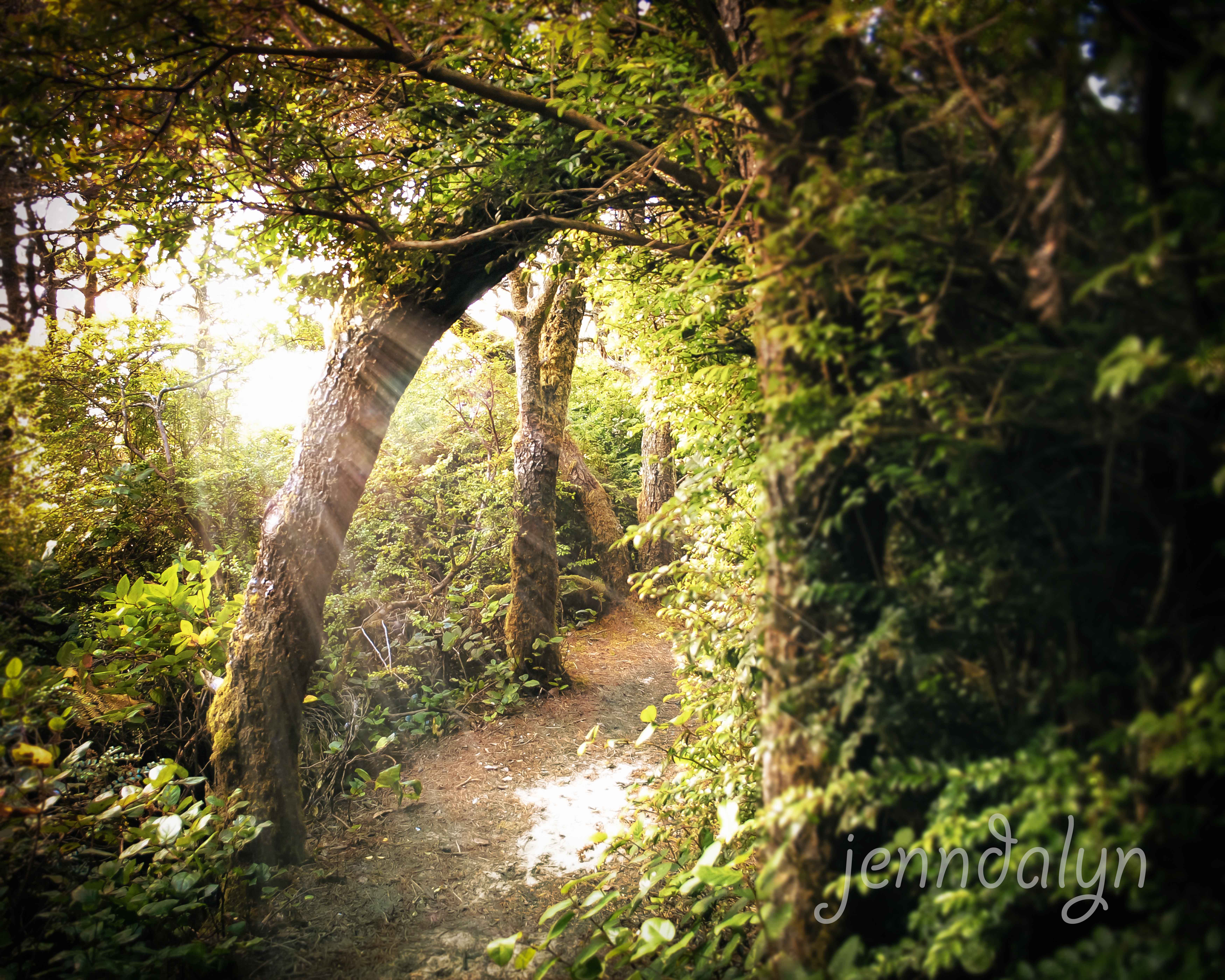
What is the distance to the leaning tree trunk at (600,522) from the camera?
9.25 m

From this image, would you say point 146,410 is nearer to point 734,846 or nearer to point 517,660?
point 517,660

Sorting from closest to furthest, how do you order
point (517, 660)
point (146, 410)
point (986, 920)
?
point (986, 920), point (146, 410), point (517, 660)

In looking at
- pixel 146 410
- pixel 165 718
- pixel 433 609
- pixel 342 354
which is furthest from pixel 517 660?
pixel 146 410

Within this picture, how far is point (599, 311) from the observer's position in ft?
24.7

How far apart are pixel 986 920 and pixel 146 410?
6738 mm

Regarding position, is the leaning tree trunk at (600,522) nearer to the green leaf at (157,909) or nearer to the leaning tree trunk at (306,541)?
the leaning tree trunk at (306,541)

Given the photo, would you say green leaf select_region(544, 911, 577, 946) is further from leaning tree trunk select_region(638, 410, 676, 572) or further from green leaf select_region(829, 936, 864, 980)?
leaning tree trunk select_region(638, 410, 676, 572)

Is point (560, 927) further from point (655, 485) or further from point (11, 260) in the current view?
point (655, 485)

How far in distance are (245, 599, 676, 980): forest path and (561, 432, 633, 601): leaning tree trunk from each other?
3.16 meters

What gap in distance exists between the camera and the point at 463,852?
12.4ft

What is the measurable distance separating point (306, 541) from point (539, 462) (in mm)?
3125

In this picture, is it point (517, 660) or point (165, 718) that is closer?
point (165, 718)

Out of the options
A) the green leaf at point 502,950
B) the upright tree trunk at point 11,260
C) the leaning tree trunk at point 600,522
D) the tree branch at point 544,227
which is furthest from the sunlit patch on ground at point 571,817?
the leaning tree trunk at point 600,522

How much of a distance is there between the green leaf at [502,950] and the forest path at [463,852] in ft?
2.83
